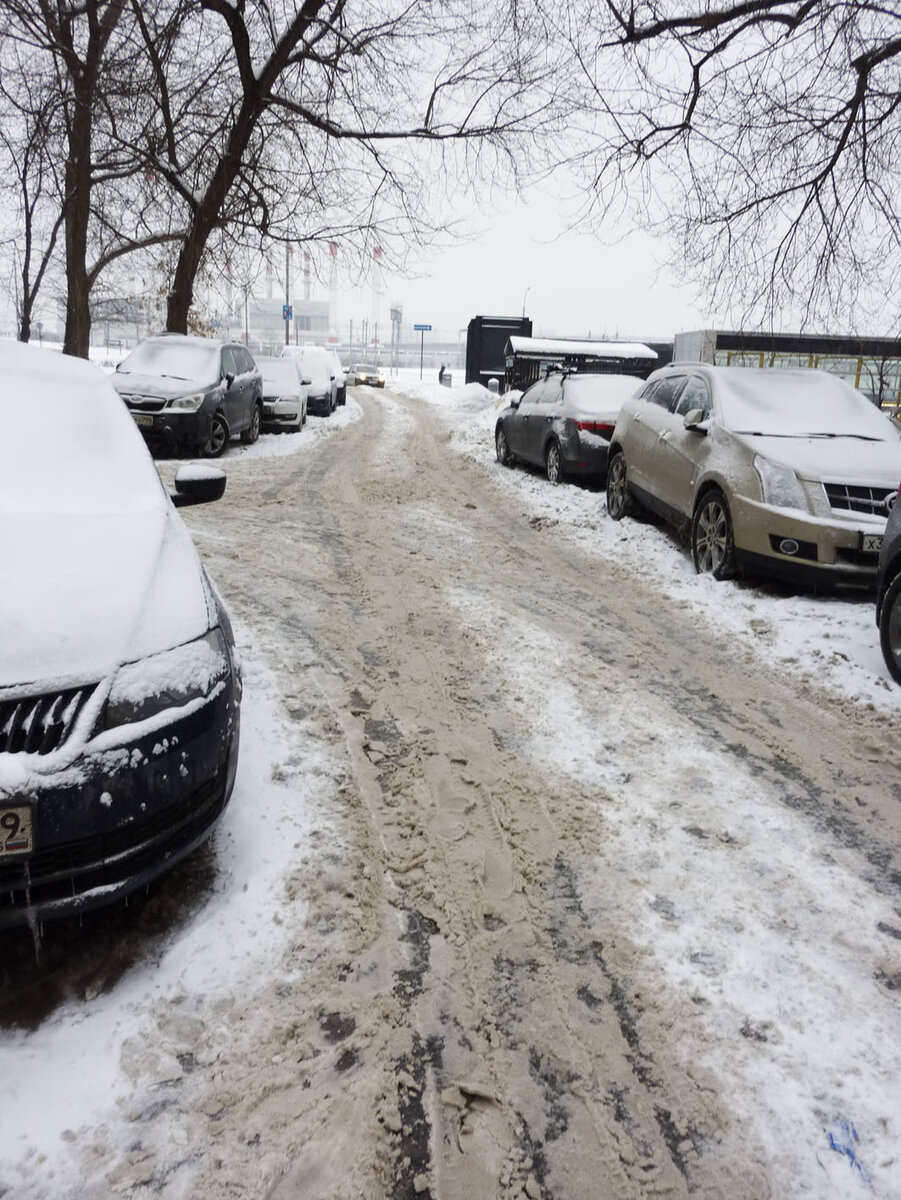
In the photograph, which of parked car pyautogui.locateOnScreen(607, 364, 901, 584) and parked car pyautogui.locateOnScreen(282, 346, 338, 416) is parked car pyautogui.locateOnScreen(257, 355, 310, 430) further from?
parked car pyautogui.locateOnScreen(607, 364, 901, 584)

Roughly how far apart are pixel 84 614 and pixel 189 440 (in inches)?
423

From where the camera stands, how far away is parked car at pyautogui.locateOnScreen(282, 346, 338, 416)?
2191 cm

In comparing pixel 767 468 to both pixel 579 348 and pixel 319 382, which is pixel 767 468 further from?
pixel 579 348

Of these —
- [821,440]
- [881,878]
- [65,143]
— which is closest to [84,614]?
[881,878]

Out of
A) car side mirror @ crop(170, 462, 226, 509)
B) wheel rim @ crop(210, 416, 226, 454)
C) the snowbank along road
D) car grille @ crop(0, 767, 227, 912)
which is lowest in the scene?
the snowbank along road

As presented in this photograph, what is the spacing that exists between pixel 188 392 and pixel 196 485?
9.32 m

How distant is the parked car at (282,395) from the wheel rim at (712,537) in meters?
12.5

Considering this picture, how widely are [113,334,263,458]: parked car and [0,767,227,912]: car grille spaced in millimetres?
10645

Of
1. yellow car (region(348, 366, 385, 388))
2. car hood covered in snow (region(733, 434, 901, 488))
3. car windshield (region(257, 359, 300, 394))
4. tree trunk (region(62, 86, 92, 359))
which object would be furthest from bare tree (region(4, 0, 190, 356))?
yellow car (region(348, 366, 385, 388))

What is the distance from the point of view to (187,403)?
1221 cm

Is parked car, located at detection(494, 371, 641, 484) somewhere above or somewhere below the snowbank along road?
above

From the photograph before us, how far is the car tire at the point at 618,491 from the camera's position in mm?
8570

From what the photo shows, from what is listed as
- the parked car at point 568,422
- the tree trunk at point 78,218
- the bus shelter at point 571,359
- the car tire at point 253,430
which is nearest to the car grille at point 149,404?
the car tire at point 253,430

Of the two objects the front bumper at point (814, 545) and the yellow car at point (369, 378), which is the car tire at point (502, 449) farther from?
the yellow car at point (369, 378)
